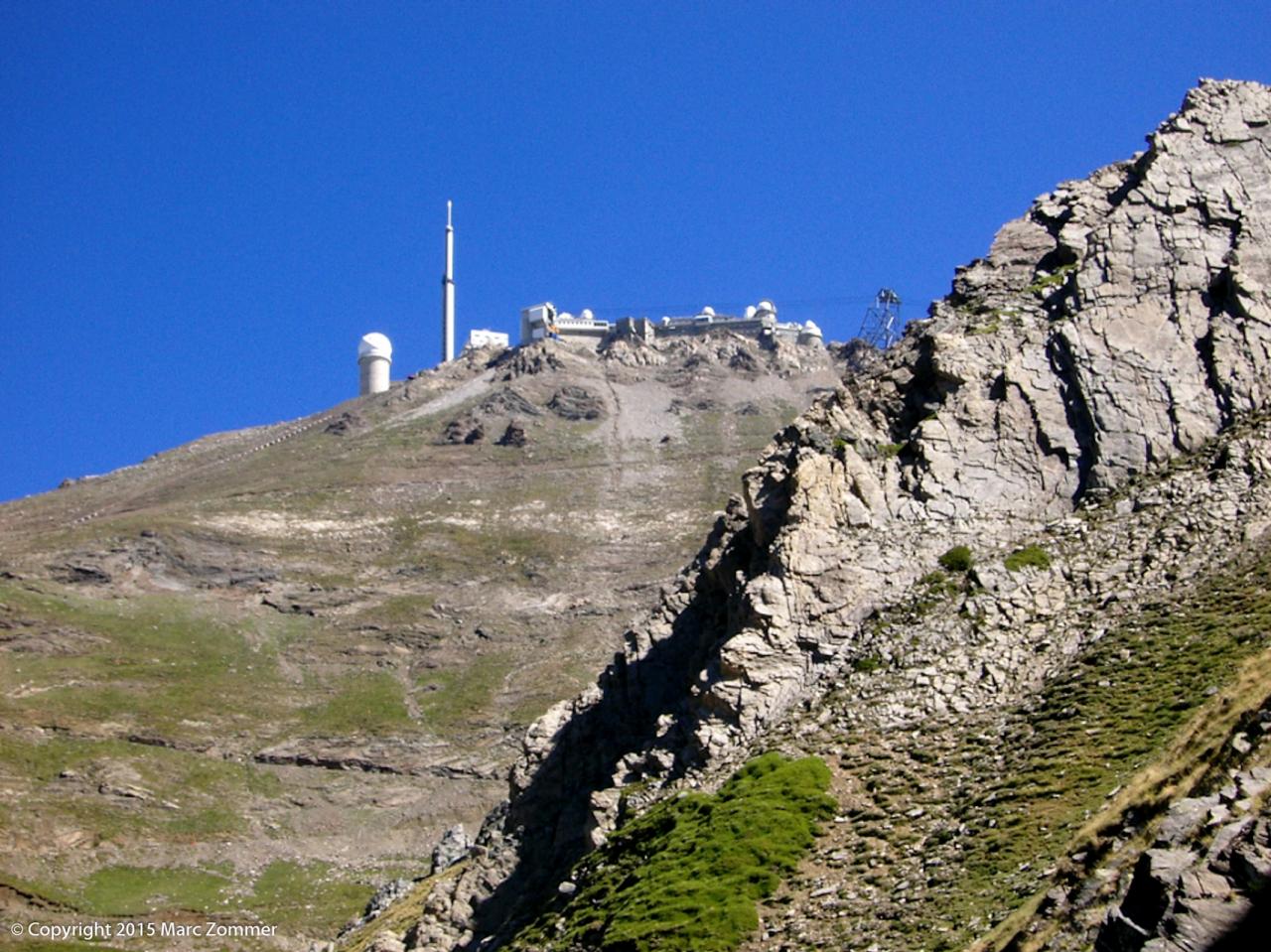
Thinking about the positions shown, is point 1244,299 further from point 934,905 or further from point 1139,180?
point 934,905

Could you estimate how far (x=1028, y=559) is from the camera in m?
48.1

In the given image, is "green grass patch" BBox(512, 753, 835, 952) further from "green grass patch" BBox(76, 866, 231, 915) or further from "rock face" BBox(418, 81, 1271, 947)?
"green grass patch" BBox(76, 866, 231, 915)

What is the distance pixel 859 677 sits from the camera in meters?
45.7

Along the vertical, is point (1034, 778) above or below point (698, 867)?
above

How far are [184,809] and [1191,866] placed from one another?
361 ft

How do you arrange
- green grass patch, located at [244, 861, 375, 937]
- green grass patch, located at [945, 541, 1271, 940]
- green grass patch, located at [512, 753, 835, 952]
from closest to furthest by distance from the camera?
green grass patch, located at [945, 541, 1271, 940] → green grass patch, located at [512, 753, 835, 952] → green grass patch, located at [244, 861, 375, 937]

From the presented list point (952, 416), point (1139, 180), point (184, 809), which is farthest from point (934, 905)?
point (184, 809)

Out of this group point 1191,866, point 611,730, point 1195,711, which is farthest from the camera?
point 611,730

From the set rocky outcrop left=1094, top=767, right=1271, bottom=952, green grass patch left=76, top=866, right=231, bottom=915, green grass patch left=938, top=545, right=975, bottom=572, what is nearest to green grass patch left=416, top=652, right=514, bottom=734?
green grass patch left=76, top=866, right=231, bottom=915

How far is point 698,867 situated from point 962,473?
15966 millimetres

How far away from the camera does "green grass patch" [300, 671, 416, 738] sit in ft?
478

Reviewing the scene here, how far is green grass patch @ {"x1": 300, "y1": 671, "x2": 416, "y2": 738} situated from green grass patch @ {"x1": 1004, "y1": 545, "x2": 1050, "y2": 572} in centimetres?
10206

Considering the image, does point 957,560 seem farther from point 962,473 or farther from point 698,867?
point 698,867

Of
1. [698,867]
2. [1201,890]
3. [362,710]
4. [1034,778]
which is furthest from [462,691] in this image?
[1201,890]
